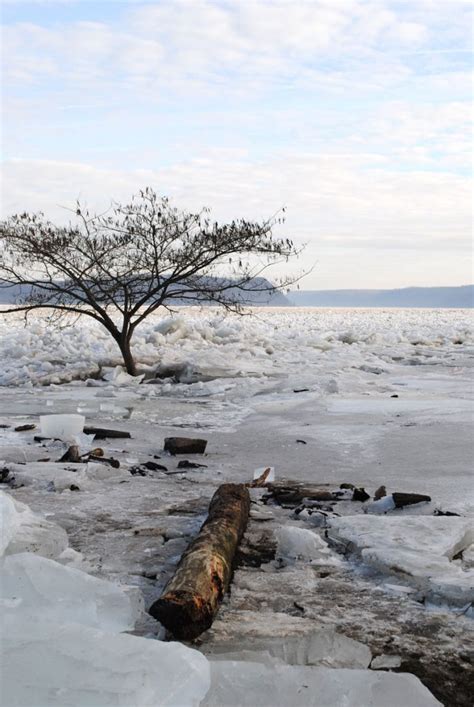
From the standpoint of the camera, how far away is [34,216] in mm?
11336

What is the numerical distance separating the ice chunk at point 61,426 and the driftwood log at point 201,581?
290 centimetres

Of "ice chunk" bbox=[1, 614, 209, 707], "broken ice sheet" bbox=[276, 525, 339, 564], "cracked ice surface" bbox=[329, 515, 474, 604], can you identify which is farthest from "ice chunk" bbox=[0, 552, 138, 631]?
"cracked ice surface" bbox=[329, 515, 474, 604]

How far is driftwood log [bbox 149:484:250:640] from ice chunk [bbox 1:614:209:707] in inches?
14.6

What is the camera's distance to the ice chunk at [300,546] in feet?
11.6

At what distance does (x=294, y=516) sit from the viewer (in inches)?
167

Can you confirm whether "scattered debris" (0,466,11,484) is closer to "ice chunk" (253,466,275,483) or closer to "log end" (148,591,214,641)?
"ice chunk" (253,466,275,483)

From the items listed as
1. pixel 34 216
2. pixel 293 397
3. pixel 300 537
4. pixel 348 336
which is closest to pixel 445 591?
pixel 300 537

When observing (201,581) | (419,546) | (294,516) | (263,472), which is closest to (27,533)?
(201,581)

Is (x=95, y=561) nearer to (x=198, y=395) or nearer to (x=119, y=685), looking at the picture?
(x=119, y=685)

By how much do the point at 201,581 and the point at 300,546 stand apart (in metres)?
0.89

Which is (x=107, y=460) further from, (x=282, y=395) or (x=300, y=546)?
(x=282, y=395)

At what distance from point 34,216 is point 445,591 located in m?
9.82

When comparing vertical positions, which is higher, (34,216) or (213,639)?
(34,216)

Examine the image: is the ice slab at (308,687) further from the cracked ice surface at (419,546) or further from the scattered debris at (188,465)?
the scattered debris at (188,465)
